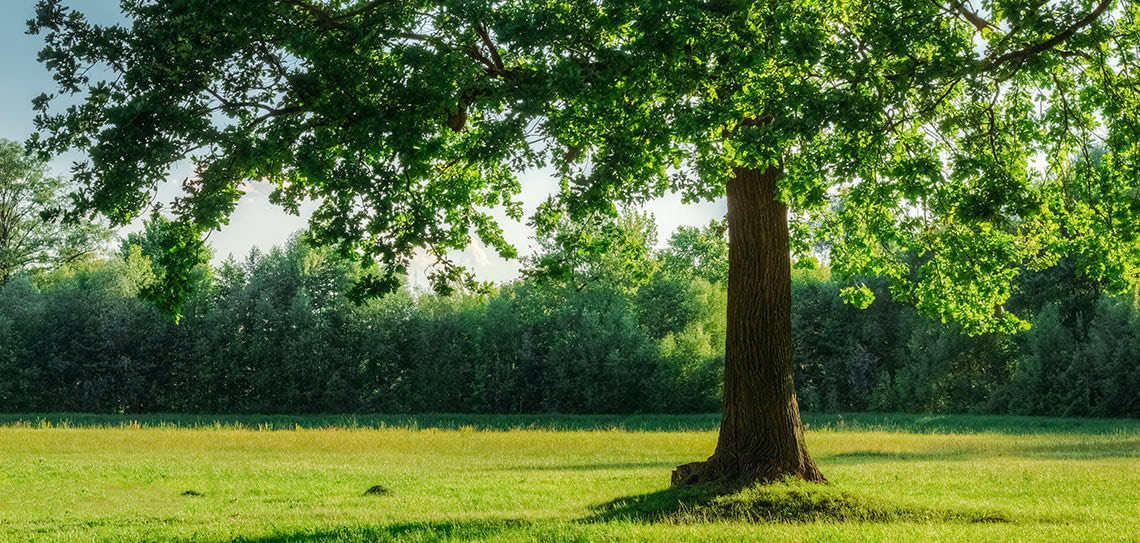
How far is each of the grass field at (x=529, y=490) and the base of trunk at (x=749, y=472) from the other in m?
0.51

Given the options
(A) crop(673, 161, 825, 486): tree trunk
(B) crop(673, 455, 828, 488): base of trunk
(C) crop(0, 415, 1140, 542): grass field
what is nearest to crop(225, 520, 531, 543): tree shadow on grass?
(C) crop(0, 415, 1140, 542): grass field

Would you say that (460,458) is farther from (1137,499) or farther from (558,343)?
(558,343)

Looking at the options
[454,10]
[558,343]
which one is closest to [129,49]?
[454,10]

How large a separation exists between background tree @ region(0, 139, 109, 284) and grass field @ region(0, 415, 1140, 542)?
2489cm

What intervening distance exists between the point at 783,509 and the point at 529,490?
504 centimetres

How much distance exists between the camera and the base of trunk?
13859mm

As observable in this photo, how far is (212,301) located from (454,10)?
44751mm

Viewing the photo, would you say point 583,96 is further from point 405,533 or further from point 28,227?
point 28,227

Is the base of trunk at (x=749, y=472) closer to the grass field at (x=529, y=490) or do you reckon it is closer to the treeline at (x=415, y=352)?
the grass field at (x=529, y=490)

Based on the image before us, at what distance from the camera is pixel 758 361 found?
14.2 metres

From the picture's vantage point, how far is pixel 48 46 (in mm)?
11594

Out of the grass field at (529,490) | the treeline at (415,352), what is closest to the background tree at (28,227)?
the treeline at (415,352)

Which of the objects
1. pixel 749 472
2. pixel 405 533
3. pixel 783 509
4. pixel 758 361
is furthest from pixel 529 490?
pixel 783 509

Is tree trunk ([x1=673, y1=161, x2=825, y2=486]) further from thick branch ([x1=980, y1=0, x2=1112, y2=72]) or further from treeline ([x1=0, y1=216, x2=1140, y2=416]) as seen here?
treeline ([x1=0, y1=216, x2=1140, y2=416])
